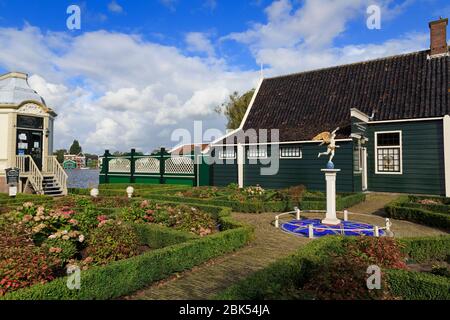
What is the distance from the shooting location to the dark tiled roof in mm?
16266

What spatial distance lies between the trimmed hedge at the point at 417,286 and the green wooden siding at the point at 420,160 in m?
13.2

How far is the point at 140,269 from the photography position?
4.98m

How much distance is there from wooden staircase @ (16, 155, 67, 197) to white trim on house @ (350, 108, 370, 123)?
52.8ft

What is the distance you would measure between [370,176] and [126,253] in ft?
49.9

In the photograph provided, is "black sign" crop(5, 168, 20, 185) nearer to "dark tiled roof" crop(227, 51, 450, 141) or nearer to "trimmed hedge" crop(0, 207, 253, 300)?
"trimmed hedge" crop(0, 207, 253, 300)

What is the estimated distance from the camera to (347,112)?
18.0m

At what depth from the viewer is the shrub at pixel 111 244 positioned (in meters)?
5.81

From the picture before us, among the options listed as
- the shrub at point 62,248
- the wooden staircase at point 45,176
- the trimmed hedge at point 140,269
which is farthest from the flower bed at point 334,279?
the wooden staircase at point 45,176

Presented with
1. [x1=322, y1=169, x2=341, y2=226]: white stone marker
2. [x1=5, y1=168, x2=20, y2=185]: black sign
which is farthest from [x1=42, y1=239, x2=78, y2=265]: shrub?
[x1=5, y1=168, x2=20, y2=185]: black sign

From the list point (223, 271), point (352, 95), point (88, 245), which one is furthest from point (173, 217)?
point (352, 95)

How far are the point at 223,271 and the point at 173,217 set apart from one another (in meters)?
3.00
